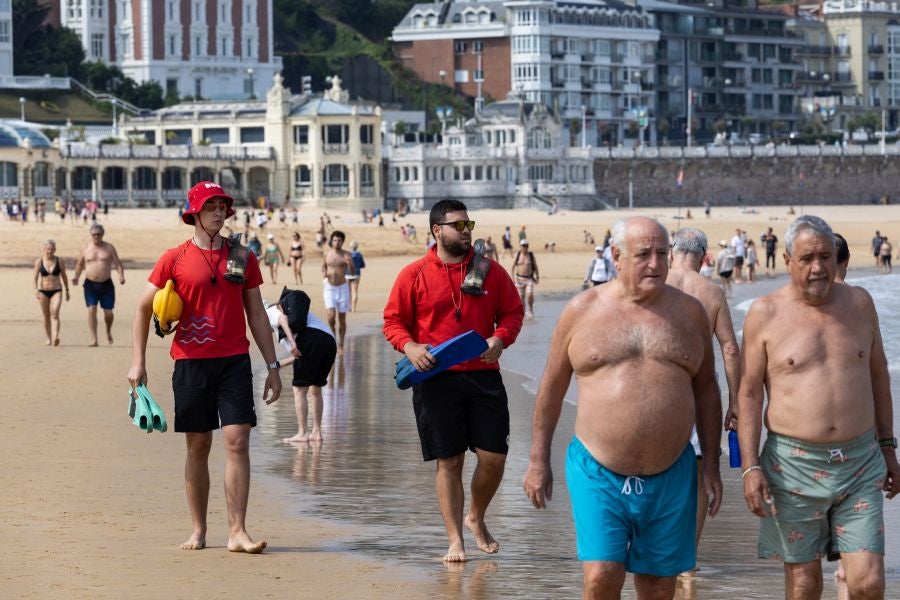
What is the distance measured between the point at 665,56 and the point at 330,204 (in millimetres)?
42316

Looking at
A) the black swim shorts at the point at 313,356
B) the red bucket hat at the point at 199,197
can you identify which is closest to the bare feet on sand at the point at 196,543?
Result: the red bucket hat at the point at 199,197

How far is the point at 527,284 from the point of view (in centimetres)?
2791

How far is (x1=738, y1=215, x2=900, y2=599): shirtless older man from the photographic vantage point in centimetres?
623

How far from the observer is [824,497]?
6.21 meters

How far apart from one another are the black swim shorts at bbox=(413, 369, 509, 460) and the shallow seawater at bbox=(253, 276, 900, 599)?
511 mm

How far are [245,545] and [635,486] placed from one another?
273 cm

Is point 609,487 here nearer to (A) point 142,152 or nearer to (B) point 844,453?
(B) point 844,453

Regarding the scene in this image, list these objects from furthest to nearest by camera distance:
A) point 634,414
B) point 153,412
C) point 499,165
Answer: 1. point 499,165
2. point 153,412
3. point 634,414

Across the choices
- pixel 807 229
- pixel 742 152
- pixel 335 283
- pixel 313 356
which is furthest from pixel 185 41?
pixel 807 229

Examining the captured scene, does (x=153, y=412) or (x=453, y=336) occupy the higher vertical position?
(x=453, y=336)

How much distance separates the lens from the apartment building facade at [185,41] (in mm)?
100250

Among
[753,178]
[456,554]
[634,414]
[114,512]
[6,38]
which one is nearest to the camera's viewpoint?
[634,414]

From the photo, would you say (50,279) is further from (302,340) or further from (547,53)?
(547,53)

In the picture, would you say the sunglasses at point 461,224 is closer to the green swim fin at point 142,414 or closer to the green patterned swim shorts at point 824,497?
the green swim fin at point 142,414
